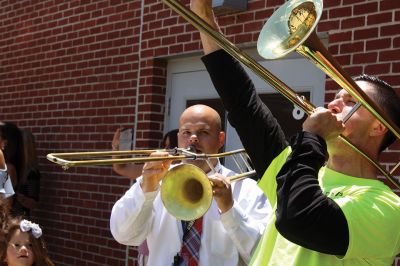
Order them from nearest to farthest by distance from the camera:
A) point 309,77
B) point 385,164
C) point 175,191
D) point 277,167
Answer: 1. point 277,167
2. point 175,191
3. point 385,164
4. point 309,77

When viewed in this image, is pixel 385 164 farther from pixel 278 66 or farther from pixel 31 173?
pixel 31 173

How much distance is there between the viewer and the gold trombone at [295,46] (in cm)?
204

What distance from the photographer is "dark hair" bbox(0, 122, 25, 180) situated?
5758mm

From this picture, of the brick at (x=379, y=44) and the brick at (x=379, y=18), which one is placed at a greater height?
the brick at (x=379, y=18)

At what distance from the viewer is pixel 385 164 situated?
11.6 ft

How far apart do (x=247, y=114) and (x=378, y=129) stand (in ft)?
1.73

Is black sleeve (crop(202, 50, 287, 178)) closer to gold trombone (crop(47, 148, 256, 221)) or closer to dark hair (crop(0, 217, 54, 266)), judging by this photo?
gold trombone (crop(47, 148, 256, 221))

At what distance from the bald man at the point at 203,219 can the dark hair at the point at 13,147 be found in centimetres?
315

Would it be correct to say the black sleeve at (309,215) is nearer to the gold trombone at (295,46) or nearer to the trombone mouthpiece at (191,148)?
the gold trombone at (295,46)

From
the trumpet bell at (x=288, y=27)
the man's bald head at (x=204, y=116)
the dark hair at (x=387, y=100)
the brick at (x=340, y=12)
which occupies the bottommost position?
the man's bald head at (x=204, y=116)

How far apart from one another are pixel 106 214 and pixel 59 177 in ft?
2.68

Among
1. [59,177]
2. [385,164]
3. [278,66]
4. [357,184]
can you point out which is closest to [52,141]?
[59,177]

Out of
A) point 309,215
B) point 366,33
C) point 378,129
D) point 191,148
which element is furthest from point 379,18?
point 309,215

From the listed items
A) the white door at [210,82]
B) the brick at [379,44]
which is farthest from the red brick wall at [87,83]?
the brick at [379,44]
